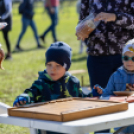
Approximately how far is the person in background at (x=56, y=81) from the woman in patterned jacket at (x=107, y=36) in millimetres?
413

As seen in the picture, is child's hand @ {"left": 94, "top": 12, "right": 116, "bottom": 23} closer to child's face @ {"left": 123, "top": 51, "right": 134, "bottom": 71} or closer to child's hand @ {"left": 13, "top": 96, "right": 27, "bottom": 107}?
child's face @ {"left": 123, "top": 51, "right": 134, "bottom": 71}

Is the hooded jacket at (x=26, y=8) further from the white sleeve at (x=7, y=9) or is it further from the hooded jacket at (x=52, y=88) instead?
the hooded jacket at (x=52, y=88)

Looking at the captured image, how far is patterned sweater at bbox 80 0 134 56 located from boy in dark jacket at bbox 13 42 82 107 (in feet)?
1.33

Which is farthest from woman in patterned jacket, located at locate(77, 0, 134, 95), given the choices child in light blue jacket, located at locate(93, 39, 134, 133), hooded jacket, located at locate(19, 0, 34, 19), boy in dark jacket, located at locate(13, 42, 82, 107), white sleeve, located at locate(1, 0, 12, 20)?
hooded jacket, located at locate(19, 0, 34, 19)

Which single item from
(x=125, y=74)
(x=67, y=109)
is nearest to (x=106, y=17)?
(x=125, y=74)

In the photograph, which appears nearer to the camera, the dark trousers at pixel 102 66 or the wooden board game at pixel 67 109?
the wooden board game at pixel 67 109

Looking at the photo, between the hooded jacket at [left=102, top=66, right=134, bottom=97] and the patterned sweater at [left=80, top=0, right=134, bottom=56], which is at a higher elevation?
the patterned sweater at [left=80, top=0, right=134, bottom=56]

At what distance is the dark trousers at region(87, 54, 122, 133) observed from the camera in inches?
111

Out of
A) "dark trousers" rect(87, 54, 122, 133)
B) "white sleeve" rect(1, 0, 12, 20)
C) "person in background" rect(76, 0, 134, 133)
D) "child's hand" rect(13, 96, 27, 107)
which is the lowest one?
"child's hand" rect(13, 96, 27, 107)

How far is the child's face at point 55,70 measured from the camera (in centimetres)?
234

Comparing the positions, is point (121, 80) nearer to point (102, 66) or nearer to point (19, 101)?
point (102, 66)

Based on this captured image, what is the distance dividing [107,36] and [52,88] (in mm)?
708

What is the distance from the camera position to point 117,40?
9.12 ft

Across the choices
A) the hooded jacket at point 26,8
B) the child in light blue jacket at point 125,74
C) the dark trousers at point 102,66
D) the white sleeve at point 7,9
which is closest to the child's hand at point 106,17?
the child in light blue jacket at point 125,74
